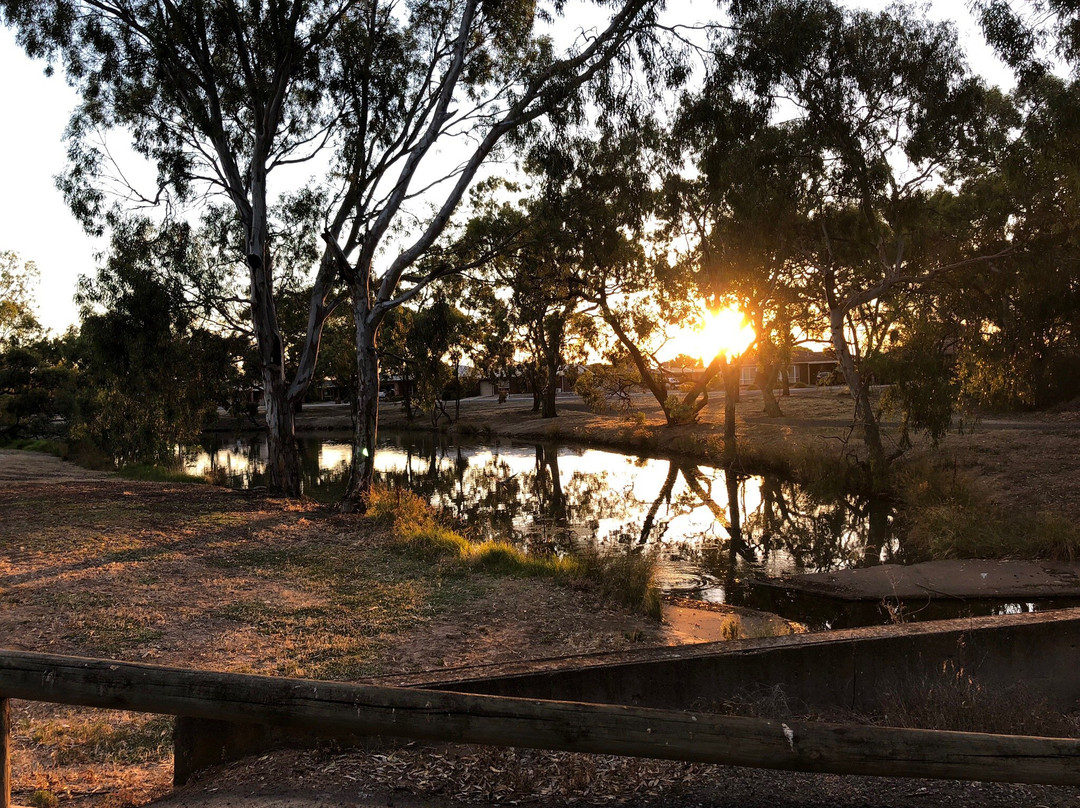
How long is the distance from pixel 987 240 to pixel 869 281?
Result: 4.74m

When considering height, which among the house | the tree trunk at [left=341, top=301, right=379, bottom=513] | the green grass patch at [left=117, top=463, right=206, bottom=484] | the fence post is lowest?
the green grass patch at [left=117, top=463, right=206, bottom=484]

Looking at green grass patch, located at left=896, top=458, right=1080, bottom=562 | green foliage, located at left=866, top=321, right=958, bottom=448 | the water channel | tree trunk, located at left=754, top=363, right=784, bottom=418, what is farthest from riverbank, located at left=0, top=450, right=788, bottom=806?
tree trunk, located at left=754, top=363, right=784, bottom=418

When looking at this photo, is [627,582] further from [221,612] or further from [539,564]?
[221,612]

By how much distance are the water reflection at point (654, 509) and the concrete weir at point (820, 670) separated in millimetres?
5337

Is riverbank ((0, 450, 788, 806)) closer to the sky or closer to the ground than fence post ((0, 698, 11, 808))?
closer to the ground

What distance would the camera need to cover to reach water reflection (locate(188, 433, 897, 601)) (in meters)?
13.3

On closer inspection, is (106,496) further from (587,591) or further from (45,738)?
(45,738)

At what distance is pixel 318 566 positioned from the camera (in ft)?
33.4

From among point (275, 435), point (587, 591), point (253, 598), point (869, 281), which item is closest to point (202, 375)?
point (275, 435)

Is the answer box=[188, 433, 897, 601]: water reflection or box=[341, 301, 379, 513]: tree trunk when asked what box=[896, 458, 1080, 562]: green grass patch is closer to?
box=[188, 433, 897, 601]: water reflection

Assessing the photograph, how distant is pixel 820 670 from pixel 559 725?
2.80m

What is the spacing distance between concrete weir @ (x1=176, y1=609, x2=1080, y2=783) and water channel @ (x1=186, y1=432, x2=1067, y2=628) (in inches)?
160

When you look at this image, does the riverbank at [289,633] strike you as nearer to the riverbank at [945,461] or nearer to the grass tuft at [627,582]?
the grass tuft at [627,582]

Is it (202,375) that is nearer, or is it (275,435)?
(275,435)
